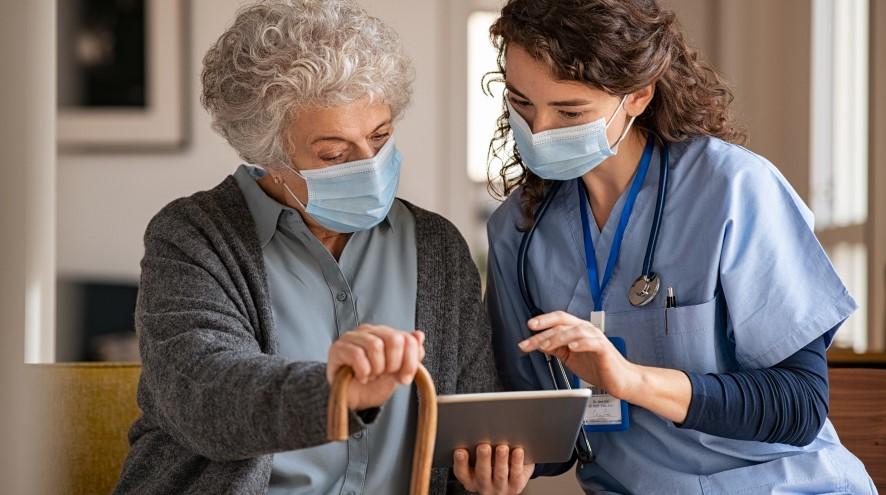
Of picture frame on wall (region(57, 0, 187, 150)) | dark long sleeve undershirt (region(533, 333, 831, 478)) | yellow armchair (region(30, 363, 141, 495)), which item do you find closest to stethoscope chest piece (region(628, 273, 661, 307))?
dark long sleeve undershirt (region(533, 333, 831, 478))

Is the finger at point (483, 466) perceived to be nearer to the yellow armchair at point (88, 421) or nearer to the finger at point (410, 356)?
the finger at point (410, 356)

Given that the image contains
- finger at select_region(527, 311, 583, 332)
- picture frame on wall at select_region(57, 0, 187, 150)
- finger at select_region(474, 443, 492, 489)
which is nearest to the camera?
finger at select_region(527, 311, 583, 332)

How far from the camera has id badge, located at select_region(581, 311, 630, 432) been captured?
1.72m

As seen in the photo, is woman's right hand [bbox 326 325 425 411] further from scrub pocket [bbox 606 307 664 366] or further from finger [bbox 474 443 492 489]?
scrub pocket [bbox 606 307 664 366]

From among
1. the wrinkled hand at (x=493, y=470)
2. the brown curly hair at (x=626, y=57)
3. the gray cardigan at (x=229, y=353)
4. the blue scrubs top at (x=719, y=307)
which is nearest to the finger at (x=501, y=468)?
the wrinkled hand at (x=493, y=470)

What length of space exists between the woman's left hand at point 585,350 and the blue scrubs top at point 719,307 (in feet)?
0.58

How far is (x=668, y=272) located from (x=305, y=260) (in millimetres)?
594

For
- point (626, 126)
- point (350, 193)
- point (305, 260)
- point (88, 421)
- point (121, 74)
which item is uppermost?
point (121, 74)

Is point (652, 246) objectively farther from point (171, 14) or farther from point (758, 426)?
point (171, 14)

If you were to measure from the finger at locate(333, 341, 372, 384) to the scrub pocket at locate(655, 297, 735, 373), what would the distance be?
0.69 m

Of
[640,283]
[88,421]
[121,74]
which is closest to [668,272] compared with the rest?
[640,283]

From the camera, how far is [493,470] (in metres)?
1.61

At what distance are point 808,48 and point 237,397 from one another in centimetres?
317

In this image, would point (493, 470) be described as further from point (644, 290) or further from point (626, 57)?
point (626, 57)
